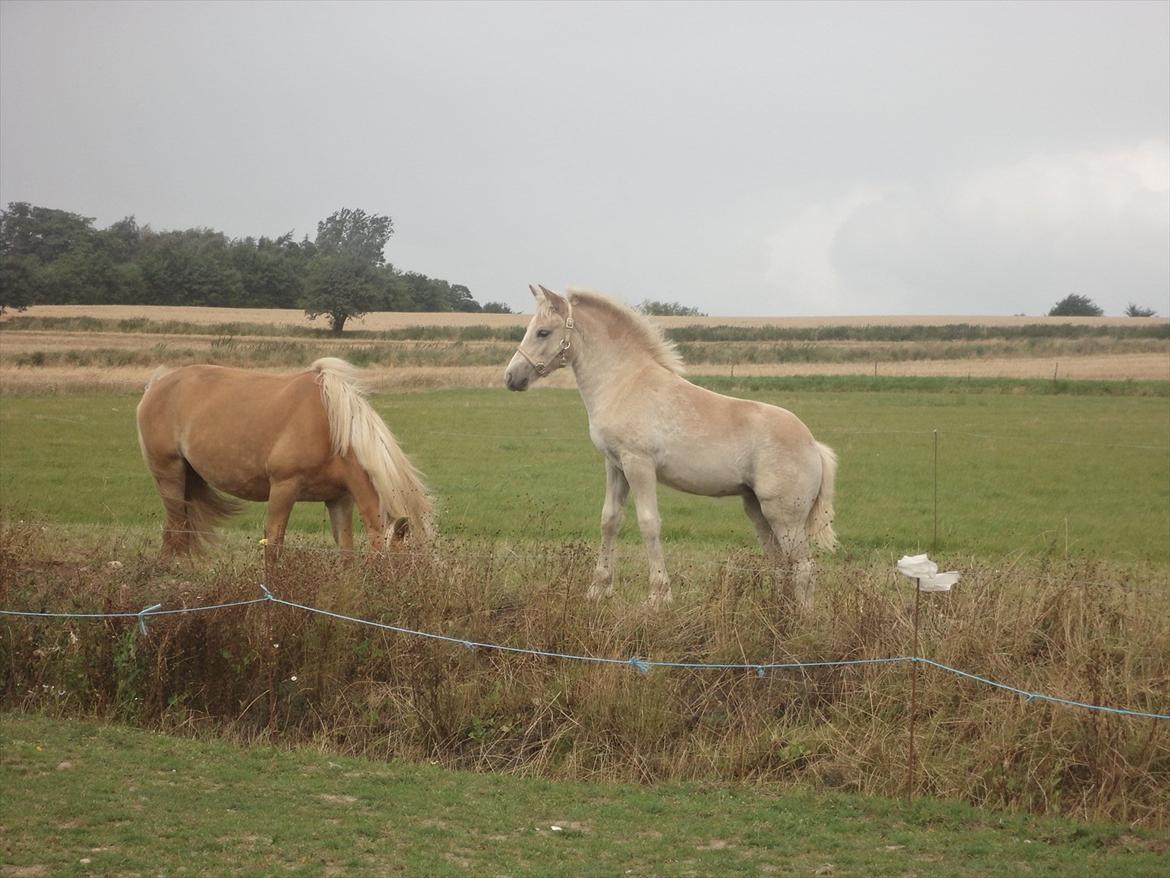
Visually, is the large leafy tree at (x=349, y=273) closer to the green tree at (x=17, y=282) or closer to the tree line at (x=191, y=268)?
the tree line at (x=191, y=268)

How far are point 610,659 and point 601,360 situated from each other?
2609mm

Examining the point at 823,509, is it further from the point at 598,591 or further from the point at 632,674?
the point at 632,674

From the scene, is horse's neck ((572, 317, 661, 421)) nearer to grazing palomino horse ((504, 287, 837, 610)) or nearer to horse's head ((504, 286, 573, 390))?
grazing palomino horse ((504, 287, 837, 610))

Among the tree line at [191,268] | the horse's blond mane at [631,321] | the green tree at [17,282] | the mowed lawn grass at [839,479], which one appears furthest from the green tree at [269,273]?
the horse's blond mane at [631,321]

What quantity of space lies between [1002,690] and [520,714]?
9.69ft

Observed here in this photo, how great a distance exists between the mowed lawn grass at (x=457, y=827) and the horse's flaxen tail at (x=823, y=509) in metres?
2.89

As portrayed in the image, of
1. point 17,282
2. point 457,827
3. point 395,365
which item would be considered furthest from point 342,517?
point 17,282

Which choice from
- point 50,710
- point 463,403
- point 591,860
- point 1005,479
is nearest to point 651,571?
point 591,860

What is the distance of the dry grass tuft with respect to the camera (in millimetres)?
6789

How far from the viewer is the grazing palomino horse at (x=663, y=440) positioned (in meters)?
8.80

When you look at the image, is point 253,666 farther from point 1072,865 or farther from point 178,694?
point 1072,865

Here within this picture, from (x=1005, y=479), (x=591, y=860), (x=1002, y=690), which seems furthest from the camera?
(x=1005, y=479)

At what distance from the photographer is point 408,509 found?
994cm

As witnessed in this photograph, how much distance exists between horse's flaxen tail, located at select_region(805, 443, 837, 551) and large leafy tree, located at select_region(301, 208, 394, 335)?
4779 centimetres
